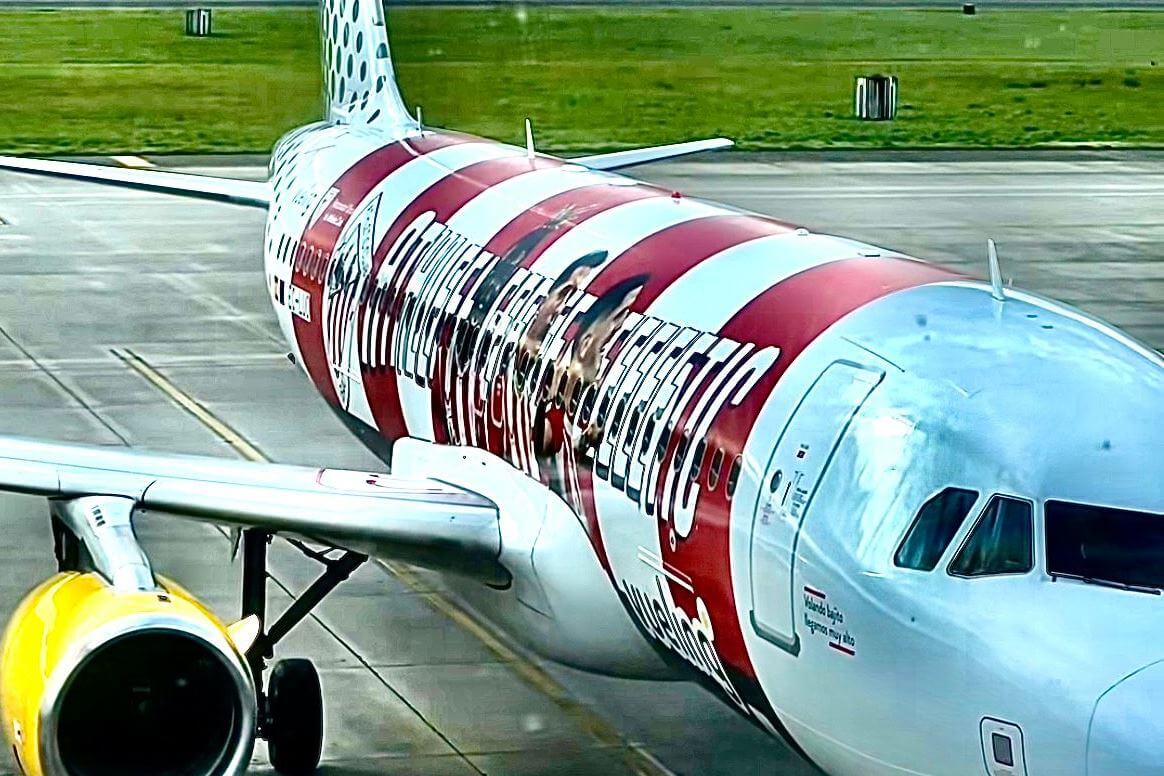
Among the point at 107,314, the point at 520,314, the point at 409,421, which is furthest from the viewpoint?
the point at 107,314

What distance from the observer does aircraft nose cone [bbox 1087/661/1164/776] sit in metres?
6.72

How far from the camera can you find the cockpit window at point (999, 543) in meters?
7.53

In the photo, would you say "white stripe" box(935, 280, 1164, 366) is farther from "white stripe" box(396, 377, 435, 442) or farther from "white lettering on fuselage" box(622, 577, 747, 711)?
"white stripe" box(396, 377, 435, 442)

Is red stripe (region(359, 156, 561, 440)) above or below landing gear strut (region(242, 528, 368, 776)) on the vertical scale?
→ above

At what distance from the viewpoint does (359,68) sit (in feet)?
60.9

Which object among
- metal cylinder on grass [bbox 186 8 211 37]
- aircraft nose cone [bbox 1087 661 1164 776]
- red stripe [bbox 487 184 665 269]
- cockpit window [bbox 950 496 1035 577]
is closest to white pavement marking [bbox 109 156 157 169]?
metal cylinder on grass [bbox 186 8 211 37]

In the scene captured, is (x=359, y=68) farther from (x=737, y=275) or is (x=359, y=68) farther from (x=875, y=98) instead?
(x=875, y=98)

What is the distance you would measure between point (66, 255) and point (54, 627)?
2323 centimetres

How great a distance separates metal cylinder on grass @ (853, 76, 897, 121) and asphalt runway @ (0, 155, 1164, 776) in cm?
356

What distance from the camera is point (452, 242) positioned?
1384cm

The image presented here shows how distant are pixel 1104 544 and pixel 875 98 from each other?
41.2 meters

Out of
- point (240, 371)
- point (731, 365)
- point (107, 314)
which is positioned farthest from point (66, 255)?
point (731, 365)

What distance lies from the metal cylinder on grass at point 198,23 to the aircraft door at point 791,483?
148ft

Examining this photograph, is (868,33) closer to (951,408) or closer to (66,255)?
(66,255)
